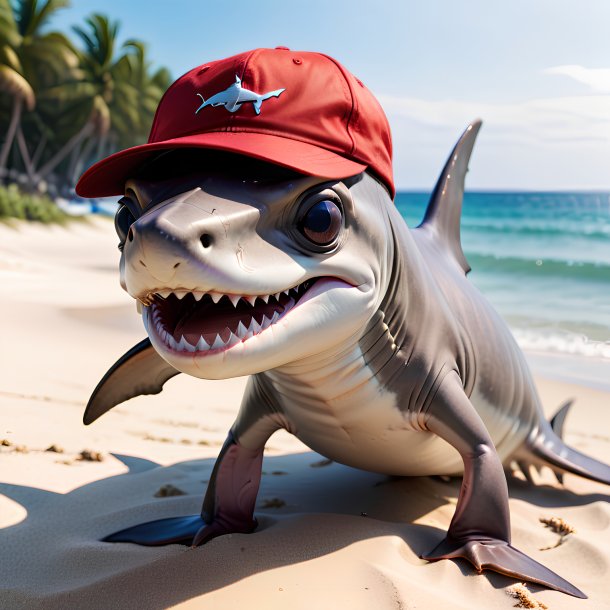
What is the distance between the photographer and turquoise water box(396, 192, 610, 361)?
39.4ft

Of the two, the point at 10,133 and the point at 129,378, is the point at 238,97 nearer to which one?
the point at 129,378

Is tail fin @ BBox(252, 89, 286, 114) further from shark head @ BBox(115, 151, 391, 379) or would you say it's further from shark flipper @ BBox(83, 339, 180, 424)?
shark flipper @ BBox(83, 339, 180, 424)

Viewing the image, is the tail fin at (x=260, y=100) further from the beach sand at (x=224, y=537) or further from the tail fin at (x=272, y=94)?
the beach sand at (x=224, y=537)

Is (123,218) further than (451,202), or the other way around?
(451,202)

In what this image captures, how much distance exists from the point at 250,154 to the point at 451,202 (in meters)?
1.86

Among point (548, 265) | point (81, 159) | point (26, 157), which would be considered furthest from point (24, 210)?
point (81, 159)

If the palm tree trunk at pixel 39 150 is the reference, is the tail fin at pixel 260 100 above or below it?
above

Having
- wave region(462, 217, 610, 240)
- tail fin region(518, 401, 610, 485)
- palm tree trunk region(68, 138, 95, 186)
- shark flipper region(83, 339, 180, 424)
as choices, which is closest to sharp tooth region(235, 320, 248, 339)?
shark flipper region(83, 339, 180, 424)

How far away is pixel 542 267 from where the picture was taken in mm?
22484

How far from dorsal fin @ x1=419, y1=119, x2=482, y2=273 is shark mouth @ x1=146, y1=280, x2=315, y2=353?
156 cm

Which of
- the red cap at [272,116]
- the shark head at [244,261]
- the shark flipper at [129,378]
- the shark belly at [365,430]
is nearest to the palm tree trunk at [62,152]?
the shark flipper at [129,378]

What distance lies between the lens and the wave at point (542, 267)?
66.9 ft

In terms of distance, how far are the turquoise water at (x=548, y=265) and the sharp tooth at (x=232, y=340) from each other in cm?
795

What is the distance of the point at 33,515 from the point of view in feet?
9.89
